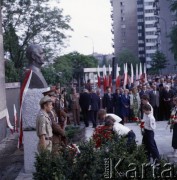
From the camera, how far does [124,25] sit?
491ft

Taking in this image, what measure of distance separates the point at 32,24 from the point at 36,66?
1288 inches

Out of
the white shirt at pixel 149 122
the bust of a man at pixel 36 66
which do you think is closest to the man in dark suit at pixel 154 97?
the white shirt at pixel 149 122

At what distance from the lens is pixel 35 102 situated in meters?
10.1

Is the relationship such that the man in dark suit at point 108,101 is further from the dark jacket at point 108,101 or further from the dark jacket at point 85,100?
the dark jacket at point 85,100

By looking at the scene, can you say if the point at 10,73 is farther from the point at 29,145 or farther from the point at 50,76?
the point at 29,145

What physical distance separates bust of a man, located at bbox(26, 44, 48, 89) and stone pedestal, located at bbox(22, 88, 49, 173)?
15 centimetres

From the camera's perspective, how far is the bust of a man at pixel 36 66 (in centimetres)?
1012

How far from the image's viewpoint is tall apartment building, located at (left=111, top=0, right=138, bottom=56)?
147 metres

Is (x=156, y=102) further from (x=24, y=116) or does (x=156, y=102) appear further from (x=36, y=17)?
(x=36, y=17)

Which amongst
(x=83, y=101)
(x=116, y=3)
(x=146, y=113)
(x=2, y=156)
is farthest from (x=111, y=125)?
(x=116, y=3)

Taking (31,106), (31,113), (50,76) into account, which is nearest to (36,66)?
(31,106)

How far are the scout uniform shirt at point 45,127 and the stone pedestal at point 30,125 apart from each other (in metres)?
1.82

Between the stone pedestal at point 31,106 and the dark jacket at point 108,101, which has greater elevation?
the stone pedestal at point 31,106

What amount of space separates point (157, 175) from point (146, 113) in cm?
514
